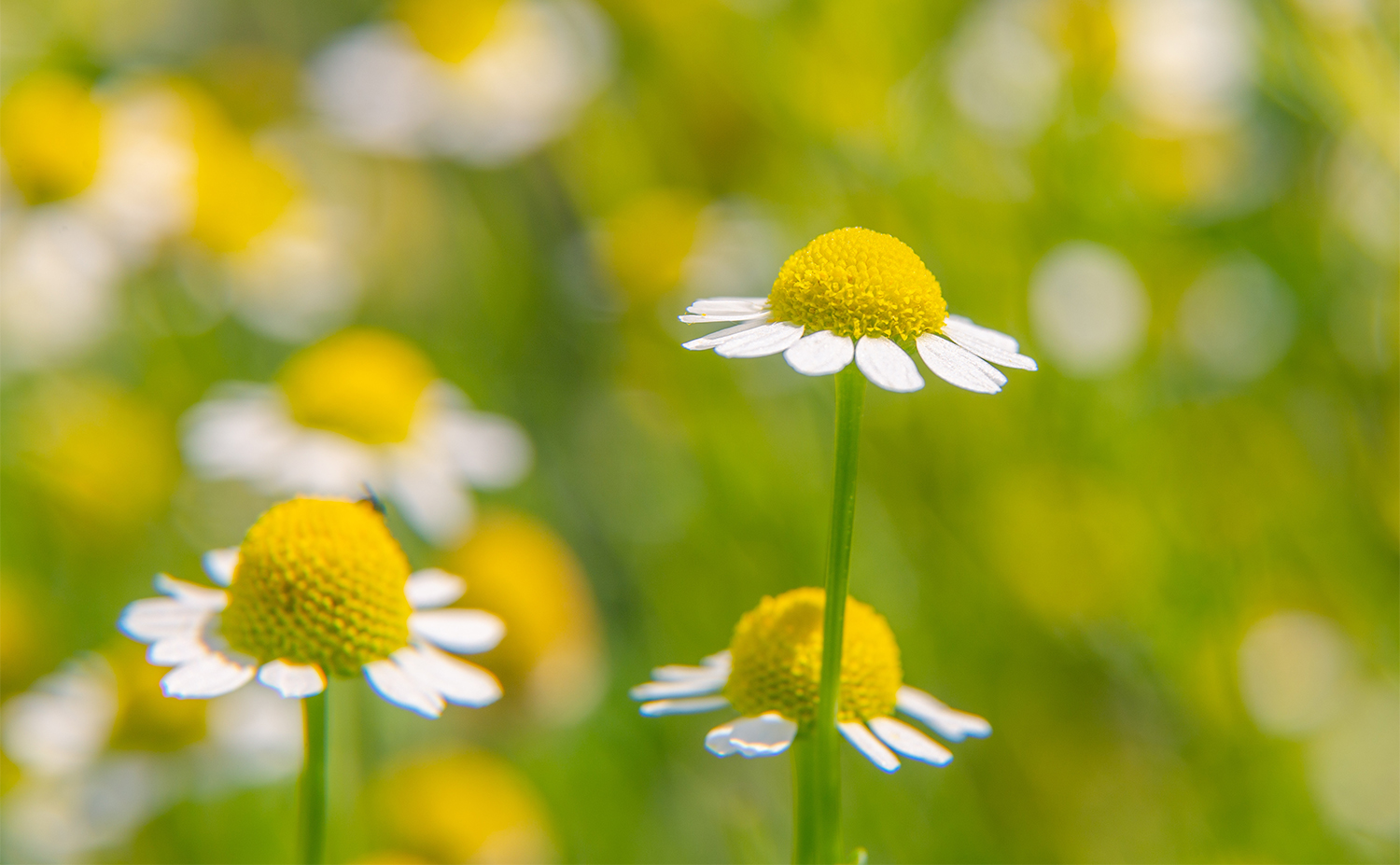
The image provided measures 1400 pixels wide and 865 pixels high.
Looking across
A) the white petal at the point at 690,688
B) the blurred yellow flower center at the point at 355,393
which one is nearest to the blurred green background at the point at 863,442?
the blurred yellow flower center at the point at 355,393

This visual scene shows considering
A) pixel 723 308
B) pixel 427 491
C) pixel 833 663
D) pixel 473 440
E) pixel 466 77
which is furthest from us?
pixel 466 77

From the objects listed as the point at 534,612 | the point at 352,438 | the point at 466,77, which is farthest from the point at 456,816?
the point at 466,77

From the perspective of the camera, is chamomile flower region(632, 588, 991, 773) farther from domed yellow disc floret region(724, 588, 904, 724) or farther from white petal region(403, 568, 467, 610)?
white petal region(403, 568, 467, 610)

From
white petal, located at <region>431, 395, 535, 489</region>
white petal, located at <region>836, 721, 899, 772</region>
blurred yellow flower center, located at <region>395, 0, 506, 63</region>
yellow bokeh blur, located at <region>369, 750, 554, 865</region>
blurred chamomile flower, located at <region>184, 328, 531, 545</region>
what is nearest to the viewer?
white petal, located at <region>836, 721, 899, 772</region>

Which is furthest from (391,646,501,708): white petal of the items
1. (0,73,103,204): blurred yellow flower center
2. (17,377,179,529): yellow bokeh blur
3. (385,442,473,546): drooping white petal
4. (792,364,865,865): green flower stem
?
(0,73,103,204): blurred yellow flower center

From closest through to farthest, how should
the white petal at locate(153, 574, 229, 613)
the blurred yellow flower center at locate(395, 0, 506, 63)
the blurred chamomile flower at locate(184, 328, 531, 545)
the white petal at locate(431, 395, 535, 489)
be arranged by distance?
1. the white petal at locate(153, 574, 229, 613)
2. the blurred chamomile flower at locate(184, 328, 531, 545)
3. the white petal at locate(431, 395, 535, 489)
4. the blurred yellow flower center at locate(395, 0, 506, 63)

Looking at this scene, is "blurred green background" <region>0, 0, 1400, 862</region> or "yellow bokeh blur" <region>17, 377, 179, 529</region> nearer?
"blurred green background" <region>0, 0, 1400, 862</region>

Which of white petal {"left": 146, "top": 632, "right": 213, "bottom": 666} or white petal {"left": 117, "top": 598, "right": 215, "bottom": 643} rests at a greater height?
white petal {"left": 117, "top": 598, "right": 215, "bottom": 643}

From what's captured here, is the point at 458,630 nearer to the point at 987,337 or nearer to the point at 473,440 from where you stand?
the point at 987,337
